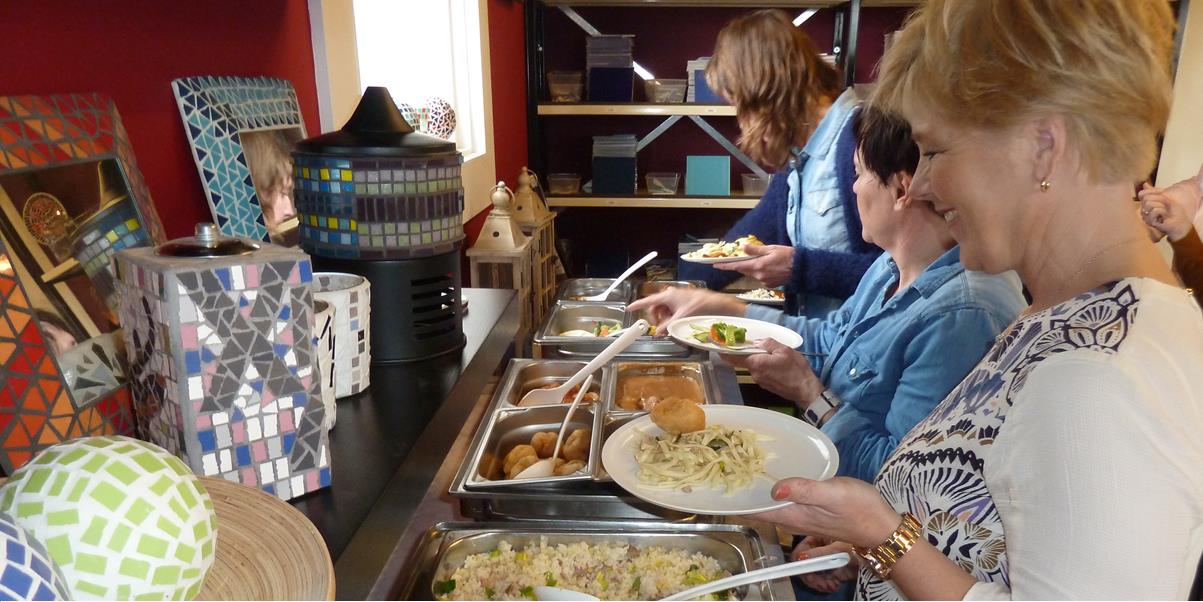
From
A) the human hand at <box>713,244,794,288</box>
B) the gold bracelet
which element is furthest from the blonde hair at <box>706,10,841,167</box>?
A: the gold bracelet

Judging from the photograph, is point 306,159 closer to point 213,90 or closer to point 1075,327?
point 213,90

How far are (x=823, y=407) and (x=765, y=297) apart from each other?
1.90 m

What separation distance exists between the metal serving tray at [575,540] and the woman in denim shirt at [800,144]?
1293mm

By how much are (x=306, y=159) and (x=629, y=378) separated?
105cm

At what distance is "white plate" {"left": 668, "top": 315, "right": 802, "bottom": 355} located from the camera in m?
2.09

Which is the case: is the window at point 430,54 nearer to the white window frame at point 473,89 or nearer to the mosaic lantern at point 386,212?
the white window frame at point 473,89

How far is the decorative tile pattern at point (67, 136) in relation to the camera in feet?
2.68

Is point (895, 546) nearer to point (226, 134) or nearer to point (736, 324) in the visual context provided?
point (226, 134)

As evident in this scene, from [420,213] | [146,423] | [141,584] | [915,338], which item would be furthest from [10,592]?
[915,338]

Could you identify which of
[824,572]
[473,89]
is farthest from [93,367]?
[473,89]

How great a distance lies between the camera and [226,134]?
1266 millimetres

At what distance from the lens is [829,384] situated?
1.84 meters

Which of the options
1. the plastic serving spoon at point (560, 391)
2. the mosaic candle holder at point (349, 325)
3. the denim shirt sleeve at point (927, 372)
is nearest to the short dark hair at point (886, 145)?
the denim shirt sleeve at point (927, 372)

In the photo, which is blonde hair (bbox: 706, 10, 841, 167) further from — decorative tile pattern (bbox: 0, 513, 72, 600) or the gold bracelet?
decorative tile pattern (bbox: 0, 513, 72, 600)
